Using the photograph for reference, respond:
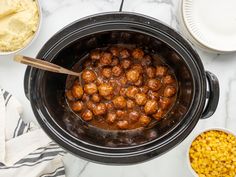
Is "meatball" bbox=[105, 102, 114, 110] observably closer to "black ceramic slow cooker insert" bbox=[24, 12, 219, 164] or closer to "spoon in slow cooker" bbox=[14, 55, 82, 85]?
"black ceramic slow cooker insert" bbox=[24, 12, 219, 164]

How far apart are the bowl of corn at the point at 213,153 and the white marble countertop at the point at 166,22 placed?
60mm

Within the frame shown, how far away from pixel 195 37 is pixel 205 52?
0.11 meters

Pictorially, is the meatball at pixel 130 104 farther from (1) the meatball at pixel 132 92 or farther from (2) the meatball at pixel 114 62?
(2) the meatball at pixel 114 62

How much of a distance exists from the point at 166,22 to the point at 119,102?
40 cm

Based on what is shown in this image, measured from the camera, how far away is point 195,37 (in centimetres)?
189

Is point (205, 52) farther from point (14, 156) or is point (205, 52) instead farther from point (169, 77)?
point (14, 156)

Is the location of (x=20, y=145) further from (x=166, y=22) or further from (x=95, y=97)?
(x=166, y=22)

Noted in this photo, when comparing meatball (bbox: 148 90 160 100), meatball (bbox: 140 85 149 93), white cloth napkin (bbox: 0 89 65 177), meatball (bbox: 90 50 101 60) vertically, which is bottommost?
white cloth napkin (bbox: 0 89 65 177)

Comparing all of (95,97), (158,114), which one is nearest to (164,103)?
(158,114)

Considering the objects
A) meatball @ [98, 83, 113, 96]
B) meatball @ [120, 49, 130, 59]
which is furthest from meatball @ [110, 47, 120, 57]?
meatball @ [98, 83, 113, 96]

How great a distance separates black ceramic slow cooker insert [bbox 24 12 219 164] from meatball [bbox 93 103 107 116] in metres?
0.11

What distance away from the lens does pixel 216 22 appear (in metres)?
1.95

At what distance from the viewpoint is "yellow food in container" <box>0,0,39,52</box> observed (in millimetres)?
1896

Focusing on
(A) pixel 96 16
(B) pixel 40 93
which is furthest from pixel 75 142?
(A) pixel 96 16
